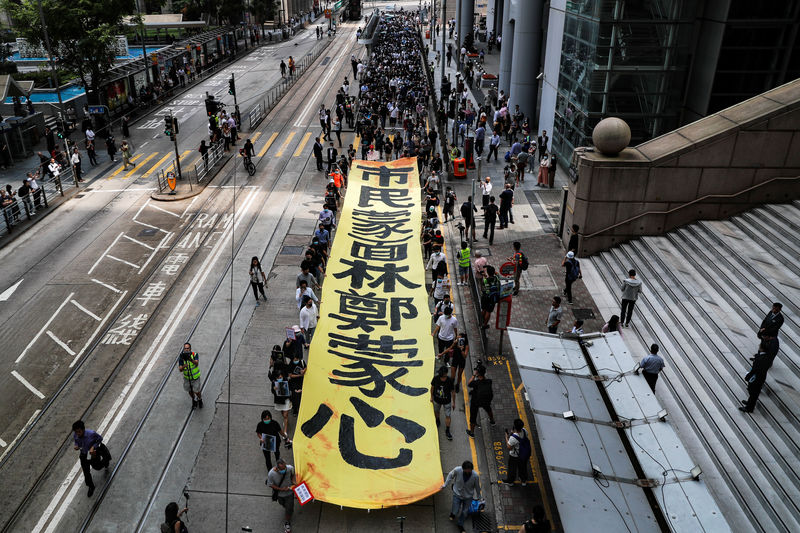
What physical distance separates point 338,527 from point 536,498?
3724 millimetres

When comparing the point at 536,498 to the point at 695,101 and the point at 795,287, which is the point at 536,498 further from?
the point at 695,101

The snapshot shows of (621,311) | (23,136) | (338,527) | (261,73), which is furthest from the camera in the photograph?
(261,73)

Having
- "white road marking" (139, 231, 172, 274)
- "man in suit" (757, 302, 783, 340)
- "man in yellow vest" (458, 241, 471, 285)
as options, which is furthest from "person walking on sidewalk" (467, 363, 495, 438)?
"white road marking" (139, 231, 172, 274)

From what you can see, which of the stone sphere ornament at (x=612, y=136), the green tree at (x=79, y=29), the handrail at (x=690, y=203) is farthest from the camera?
the green tree at (x=79, y=29)

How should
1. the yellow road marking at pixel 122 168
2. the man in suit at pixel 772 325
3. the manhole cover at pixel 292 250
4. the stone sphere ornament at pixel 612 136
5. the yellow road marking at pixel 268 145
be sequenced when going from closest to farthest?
1. the man in suit at pixel 772 325
2. the stone sphere ornament at pixel 612 136
3. the manhole cover at pixel 292 250
4. the yellow road marking at pixel 122 168
5. the yellow road marking at pixel 268 145

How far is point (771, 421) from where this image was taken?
11312mm

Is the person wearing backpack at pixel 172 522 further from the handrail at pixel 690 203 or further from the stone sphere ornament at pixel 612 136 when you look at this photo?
the stone sphere ornament at pixel 612 136

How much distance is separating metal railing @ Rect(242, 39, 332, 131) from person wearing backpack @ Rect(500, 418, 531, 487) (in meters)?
32.6

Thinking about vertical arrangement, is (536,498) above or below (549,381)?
below

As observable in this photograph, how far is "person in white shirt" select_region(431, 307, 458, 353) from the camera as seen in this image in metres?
14.2

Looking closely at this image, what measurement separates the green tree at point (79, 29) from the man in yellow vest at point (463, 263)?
3175 centimetres

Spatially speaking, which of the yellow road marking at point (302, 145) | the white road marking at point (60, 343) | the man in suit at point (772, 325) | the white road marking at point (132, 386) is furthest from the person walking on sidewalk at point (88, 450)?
the yellow road marking at point (302, 145)

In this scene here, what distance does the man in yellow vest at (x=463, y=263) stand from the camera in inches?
721

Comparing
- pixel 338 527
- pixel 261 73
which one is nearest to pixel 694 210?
pixel 338 527
